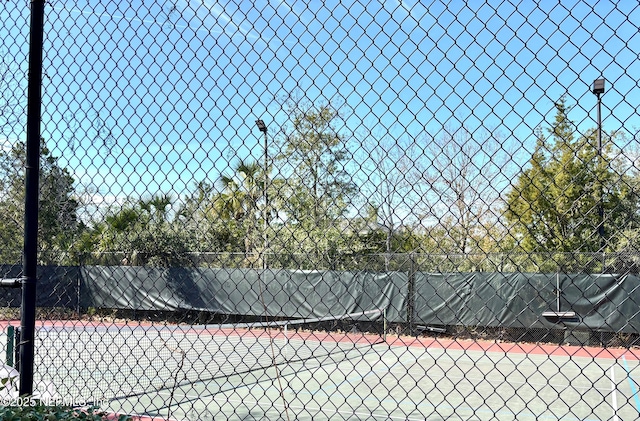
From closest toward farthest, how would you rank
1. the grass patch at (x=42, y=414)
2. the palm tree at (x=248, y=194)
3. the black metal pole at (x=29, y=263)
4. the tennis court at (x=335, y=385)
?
the grass patch at (x=42, y=414) < the black metal pole at (x=29, y=263) < the palm tree at (x=248, y=194) < the tennis court at (x=335, y=385)

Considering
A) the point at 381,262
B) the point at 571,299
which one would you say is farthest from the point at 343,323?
the point at 571,299

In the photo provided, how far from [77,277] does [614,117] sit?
12810mm

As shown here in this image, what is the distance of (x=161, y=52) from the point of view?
2418 mm

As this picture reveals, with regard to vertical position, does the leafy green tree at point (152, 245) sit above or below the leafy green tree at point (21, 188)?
below

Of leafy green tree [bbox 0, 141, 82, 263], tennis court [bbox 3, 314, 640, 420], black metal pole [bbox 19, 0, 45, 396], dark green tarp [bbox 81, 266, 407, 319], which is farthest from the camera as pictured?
dark green tarp [bbox 81, 266, 407, 319]

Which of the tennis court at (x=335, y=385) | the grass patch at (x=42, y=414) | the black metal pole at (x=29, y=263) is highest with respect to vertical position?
the black metal pole at (x=29, y=263)

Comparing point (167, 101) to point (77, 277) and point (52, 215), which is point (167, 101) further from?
point (77, 277)

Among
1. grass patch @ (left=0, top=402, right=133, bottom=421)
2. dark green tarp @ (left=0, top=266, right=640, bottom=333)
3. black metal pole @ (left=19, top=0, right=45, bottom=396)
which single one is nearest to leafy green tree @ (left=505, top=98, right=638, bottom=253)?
grass patch @ (left=0, top=402, right=133, bottom=421)

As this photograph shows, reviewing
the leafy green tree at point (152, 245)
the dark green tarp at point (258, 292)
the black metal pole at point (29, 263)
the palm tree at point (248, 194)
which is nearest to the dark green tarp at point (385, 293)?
the dark green tarp at point (258, 292)

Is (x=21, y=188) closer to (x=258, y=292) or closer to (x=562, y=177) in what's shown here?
(x=562, y=177)

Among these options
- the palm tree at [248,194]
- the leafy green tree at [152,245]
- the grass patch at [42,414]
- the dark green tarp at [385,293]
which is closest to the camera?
the grass patch at [42,414]

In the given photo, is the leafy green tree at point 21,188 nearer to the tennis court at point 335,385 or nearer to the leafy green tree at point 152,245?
the tennis court at point 335,385

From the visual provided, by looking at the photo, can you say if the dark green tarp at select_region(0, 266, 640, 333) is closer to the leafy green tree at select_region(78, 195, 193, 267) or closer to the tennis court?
the tennis court

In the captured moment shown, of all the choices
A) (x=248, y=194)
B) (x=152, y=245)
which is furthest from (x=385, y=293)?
(x=248, y=194)
